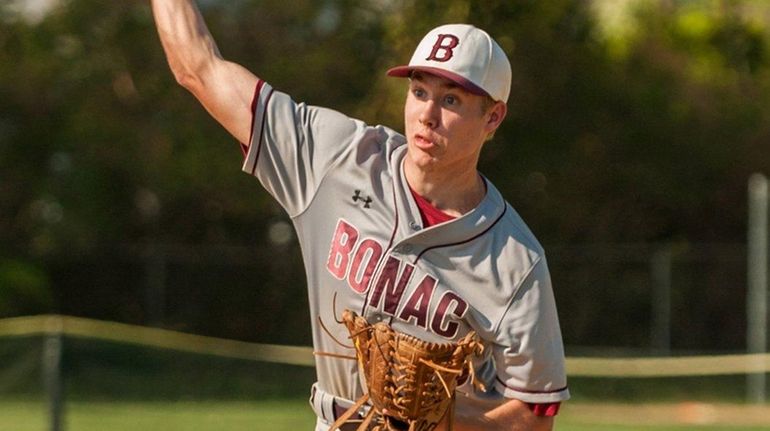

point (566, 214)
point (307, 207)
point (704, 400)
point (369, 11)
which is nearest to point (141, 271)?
point (369, 11)

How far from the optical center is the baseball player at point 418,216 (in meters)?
4.44

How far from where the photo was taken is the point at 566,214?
61.1 feet

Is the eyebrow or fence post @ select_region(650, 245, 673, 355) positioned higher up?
fence post @ select_region(650, 245, 673, 355)

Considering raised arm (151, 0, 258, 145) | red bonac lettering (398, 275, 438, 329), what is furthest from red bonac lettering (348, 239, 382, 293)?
raised arm (151, 0, 258, 145)

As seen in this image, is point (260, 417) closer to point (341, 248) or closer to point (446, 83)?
point (341, 248)

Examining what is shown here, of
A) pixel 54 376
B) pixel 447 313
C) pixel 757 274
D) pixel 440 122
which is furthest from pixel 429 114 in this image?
pixel 757 274

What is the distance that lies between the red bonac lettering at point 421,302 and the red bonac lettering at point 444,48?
0.63m

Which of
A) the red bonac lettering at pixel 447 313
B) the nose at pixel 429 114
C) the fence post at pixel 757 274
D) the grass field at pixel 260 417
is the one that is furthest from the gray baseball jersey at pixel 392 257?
the fence post at pixel 757 274

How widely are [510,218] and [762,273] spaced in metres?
12.9

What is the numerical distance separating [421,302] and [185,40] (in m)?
1.01

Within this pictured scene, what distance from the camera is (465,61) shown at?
4375 millimetres

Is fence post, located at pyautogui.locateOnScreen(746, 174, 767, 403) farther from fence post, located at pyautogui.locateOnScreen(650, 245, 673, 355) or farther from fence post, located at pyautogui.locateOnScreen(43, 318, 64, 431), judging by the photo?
fence post, located at pyautogui.locateOnScreen(43, 318, 64, 431)

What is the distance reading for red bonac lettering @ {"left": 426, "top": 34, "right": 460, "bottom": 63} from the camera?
4391mm

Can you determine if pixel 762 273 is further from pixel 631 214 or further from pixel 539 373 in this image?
pixel 539 373
